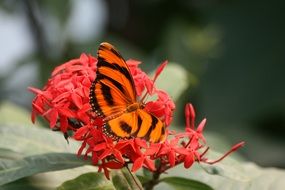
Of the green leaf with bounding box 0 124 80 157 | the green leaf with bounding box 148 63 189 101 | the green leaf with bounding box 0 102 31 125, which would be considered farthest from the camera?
the green leaf with bounding box 0 102 31 125

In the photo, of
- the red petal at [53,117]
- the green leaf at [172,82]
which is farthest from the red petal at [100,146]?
the green leaf at [172,82]

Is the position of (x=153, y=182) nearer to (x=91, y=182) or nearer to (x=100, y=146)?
(x=91, y=182)

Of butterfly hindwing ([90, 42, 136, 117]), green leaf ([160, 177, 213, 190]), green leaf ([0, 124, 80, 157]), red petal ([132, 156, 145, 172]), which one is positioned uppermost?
butterfly hindwing ([90, 42, 136, 117])

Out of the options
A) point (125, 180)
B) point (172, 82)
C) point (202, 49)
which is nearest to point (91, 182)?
point (125, 180)

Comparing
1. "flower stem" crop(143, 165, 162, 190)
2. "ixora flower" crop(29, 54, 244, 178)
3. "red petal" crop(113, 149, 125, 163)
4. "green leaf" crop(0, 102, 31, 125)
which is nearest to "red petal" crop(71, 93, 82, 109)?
"ixora flower" crop(29, 54, 244, 178)

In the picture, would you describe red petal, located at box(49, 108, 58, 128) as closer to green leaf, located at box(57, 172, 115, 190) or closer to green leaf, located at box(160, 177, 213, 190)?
green leaf, located at box(57, 172, 115, 190)

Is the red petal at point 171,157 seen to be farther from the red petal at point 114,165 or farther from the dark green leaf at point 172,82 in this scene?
the dark green leaf at point 172,82
